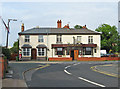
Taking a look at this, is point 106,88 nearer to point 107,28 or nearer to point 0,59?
point 0,59

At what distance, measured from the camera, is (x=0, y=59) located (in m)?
12.4

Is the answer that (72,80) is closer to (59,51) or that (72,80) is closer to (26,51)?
(59,51)

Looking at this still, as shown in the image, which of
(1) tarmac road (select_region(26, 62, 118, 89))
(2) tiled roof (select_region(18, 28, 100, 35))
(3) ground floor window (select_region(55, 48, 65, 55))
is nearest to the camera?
(1) tarmac road (select_region(26, 62, 118, 89))

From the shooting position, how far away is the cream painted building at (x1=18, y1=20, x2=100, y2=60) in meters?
46.9

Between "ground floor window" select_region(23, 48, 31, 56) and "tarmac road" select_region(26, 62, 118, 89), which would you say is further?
"ground floor window" select_region(23, 48, 31, 56)

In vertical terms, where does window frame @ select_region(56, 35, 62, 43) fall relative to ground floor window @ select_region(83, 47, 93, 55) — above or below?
above

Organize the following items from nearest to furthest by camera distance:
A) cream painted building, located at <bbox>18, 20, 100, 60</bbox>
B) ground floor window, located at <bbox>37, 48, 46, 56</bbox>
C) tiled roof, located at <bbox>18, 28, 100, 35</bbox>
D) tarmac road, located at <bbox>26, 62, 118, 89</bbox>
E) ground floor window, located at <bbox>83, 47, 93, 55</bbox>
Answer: tarmac road, located at <bbox>26, 62, 118, 89</bbox> → ground floor window, located at <bbox>37, 48, 46, 56</bbox> → cream painted building, located at <bbox>18, 20, 100, 60</bbox> → ground floor window, located at <bbox>83, 47, 93, 55</bbox> → tiled roof, located at <bbox>18, 28, 100, 35</bbox>

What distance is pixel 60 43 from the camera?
47500 mm

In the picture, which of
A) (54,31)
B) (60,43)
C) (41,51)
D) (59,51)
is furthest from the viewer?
(54,31)

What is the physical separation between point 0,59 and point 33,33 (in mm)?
35576

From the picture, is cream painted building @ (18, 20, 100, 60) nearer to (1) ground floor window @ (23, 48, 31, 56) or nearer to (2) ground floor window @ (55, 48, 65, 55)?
(2) ground floor window @ (55, 48, 65, 55)

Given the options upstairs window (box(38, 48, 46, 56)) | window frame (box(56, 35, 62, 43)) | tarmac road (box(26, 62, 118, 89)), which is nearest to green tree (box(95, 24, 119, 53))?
window frame (box(56, 35, 62, 43))

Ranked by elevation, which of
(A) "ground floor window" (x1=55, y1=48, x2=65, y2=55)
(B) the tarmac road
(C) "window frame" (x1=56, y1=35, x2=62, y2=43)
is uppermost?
(C) "window frame" (x1=56, y1=35, x2=62, y2=43)

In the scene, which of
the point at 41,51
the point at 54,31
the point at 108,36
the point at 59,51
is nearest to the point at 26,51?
the point at 41,51
